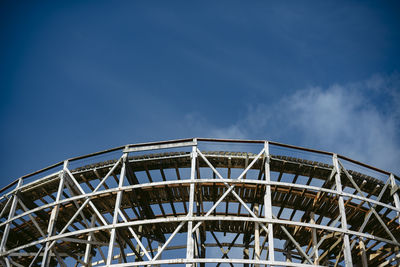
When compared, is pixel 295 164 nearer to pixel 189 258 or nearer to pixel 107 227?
pixel 189 258

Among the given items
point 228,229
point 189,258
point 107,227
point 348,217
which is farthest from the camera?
point 228,229

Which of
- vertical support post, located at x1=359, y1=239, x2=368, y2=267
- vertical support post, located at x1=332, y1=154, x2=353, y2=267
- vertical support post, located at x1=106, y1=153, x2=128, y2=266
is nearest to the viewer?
vertical support post, located at x1=332, y1=154, x2=353, y2=267

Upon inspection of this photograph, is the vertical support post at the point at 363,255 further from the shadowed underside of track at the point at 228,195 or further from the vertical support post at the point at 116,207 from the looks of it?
the vertical support post at the point at 116,207

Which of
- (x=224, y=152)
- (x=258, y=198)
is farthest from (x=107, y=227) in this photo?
(x=258, y=198)

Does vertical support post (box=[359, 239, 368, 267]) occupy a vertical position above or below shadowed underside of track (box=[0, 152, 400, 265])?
below

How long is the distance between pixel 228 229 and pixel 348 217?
6.55 m

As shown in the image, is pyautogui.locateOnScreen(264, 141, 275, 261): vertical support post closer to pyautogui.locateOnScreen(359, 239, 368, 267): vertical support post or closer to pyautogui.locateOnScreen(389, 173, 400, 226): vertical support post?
pyautogui.locateOnScreen(359, 239, 368, 267): vertical support post

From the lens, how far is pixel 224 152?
1930 cm

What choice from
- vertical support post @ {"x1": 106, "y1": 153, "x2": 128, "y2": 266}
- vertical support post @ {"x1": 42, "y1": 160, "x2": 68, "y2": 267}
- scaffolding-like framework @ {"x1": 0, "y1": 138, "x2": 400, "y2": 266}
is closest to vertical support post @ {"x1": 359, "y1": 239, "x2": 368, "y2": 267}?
scaffolding-like framework @ {"x1": 0, "y1": 138, "x2": 400, "y2": 266}

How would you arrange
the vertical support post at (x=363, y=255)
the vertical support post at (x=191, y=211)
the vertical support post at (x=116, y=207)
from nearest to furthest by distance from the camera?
the vertical support post at (x=191, y=211) < the vertical support post at (x=116, y=207) < the vertical support post at (x=363, y=255)

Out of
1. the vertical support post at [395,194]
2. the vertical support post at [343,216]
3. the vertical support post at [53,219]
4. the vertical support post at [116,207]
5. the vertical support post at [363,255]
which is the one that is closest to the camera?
the vertical support post at [343,216]

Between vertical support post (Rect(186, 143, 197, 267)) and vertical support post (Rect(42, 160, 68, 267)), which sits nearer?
vertical support post (Rect(186, 143, 197, 267))

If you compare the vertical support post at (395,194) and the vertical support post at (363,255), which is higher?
the vertical support post at (395,194)

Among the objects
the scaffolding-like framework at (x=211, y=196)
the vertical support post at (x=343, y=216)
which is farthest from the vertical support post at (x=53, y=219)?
the vertical support post at (x=343, y=216)
